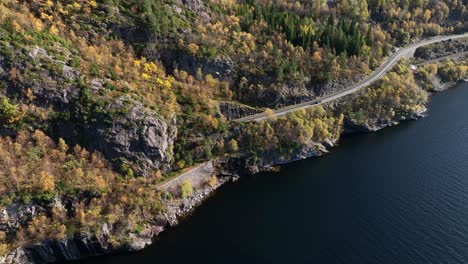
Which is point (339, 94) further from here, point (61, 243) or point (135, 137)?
point (61, 243)

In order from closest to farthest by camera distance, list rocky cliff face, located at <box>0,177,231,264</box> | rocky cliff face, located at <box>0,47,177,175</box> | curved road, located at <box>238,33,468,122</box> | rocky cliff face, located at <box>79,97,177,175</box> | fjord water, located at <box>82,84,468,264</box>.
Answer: rocky cliff face, located at <box>0,177,231,264</box> → fjord water, located at <box>82,84,468,264</box> → rocky cliff face, located at <box>0,47,177,175</box> → rocky cliff face, located at <box>79,97,177,175</box> → curved road, located at <box>238,33,468,122</box>

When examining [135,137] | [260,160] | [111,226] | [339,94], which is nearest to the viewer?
[111,226]

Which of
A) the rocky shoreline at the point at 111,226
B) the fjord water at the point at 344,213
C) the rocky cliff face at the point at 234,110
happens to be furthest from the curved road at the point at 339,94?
the fjord water at the point at 344,213

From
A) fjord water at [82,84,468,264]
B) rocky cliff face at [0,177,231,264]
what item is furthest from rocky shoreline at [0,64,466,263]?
fjord water at [82,84,468,264]

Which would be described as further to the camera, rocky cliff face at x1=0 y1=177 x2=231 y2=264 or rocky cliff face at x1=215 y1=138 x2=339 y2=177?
rocky cliff face at x1=215 y1=138 x2=339 y2=177

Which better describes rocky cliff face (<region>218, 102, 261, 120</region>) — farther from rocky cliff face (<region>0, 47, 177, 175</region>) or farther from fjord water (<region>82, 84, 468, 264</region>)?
rocky cliff face (<region>0, 47, 177, 175</region>)

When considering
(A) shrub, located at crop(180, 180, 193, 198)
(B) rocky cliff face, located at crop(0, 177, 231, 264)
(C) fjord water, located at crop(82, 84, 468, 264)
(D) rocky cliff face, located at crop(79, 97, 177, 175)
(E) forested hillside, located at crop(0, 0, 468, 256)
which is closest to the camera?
(B) rocky cliff face, located at crop(0, 177, 231, 264)

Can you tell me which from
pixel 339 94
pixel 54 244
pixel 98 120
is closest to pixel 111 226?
pixel 54 244
